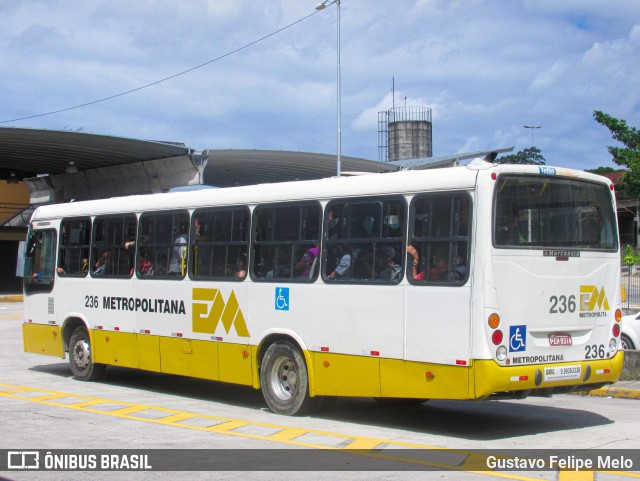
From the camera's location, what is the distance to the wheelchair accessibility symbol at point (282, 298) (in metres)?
11.9

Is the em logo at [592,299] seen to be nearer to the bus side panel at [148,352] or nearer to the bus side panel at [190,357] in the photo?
the bus side panel at [190,357]

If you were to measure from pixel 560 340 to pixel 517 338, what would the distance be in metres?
0.75

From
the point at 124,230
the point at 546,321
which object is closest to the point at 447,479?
the point at 546,321

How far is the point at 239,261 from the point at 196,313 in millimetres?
1198

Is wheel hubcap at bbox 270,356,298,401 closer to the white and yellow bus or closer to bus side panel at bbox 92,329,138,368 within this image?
the white and yellow bus

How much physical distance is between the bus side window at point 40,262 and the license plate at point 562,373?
32.0 feet

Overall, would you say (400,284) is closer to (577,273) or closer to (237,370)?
(577,273)

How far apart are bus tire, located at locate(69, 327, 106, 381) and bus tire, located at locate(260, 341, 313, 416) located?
183 inches

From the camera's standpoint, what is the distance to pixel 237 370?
1262cm

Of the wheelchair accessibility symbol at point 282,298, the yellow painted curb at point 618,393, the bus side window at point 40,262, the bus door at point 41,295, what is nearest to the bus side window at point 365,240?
the wheelchair accessibility symbol at point 282,298

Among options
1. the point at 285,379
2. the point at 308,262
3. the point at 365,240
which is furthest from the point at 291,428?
the point at 365,240

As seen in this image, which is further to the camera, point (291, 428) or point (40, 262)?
point (40, 262)

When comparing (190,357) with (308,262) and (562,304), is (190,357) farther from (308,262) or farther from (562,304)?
(562,304)

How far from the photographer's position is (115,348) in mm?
15000
